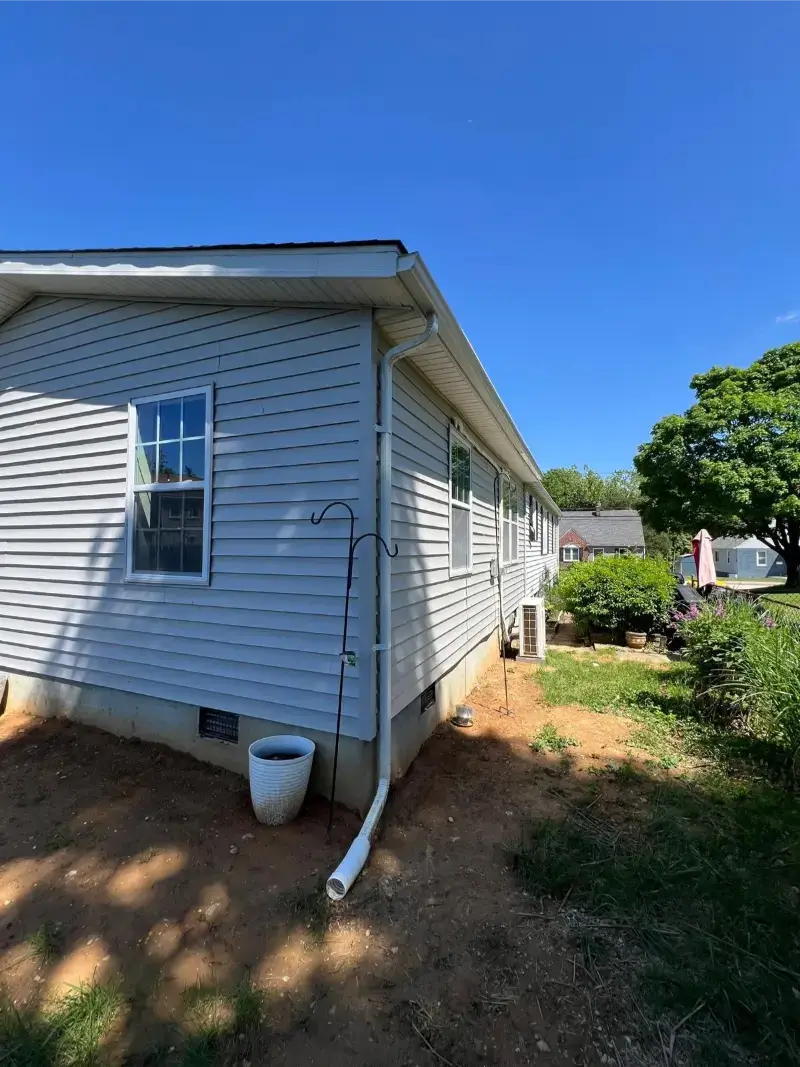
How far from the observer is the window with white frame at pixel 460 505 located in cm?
532

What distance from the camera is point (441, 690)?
497 cm

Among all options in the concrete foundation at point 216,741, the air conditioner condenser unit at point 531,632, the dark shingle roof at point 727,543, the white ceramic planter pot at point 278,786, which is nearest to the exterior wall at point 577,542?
the dark shingle roof at point 727,543

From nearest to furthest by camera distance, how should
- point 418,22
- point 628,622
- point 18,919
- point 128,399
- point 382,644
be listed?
point 18,919
point 382,644
point 128,399
point 418,22
point 628,622

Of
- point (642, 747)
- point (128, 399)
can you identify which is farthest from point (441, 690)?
point (128, 399)

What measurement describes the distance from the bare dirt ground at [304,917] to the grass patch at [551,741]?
1.54ft

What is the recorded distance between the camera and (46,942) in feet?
7.47

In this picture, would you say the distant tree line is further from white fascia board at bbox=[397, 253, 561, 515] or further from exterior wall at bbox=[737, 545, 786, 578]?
white fascia board at bbox=[397, 253, 561, 515]

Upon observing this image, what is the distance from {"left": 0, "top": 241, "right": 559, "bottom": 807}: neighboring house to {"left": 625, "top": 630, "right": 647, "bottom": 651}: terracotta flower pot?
4.85m

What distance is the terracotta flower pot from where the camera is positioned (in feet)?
29.0

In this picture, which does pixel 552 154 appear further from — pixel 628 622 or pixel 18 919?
pixel 18 919

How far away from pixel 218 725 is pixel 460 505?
11.0ft

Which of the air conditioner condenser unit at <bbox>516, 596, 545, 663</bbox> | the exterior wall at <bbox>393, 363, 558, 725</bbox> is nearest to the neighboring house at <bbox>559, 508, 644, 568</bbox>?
the air conditioner condenser unit at <bbox>516, 596, 545, 663</bbox>

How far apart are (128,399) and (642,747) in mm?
5621

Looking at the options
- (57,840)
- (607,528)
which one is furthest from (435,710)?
(607,528)
